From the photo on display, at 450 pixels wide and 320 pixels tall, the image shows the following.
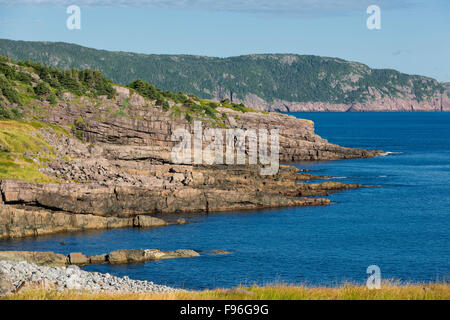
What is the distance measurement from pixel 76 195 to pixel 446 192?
60.4 metres

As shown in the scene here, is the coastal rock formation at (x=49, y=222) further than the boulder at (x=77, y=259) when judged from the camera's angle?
Yes

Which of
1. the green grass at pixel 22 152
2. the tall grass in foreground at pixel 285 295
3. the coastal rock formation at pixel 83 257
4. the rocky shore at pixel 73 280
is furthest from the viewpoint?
the green grass at pixel 22 152

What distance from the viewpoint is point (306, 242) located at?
209 ft

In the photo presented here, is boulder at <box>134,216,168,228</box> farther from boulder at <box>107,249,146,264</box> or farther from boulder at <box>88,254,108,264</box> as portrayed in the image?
boulder at <box>88,254,108,264</box>

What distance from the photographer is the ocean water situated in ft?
166

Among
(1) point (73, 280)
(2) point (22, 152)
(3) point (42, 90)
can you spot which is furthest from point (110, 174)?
(1) point (73, 280)

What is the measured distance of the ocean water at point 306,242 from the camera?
50.7 metres

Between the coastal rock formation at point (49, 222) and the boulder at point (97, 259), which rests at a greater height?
the coastal rock formation at point (49, 222)

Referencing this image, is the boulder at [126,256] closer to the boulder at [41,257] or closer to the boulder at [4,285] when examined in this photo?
the boulder at [41,257]

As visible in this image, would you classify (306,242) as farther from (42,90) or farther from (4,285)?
(42,90)

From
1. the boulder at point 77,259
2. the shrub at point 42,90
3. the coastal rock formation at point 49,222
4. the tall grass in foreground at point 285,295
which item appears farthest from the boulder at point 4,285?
the shrub at point 42,90

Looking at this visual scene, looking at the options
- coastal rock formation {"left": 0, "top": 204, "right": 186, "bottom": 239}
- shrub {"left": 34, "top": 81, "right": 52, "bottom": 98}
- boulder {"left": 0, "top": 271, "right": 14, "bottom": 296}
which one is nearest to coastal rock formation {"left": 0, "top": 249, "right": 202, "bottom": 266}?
coastal rock formation {"left": 0, "top": 204, "right": 186, "bottom": 239}

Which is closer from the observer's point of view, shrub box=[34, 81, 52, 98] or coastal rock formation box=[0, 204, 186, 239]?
coastal rock formation box=[0, 204, 186, 239]
